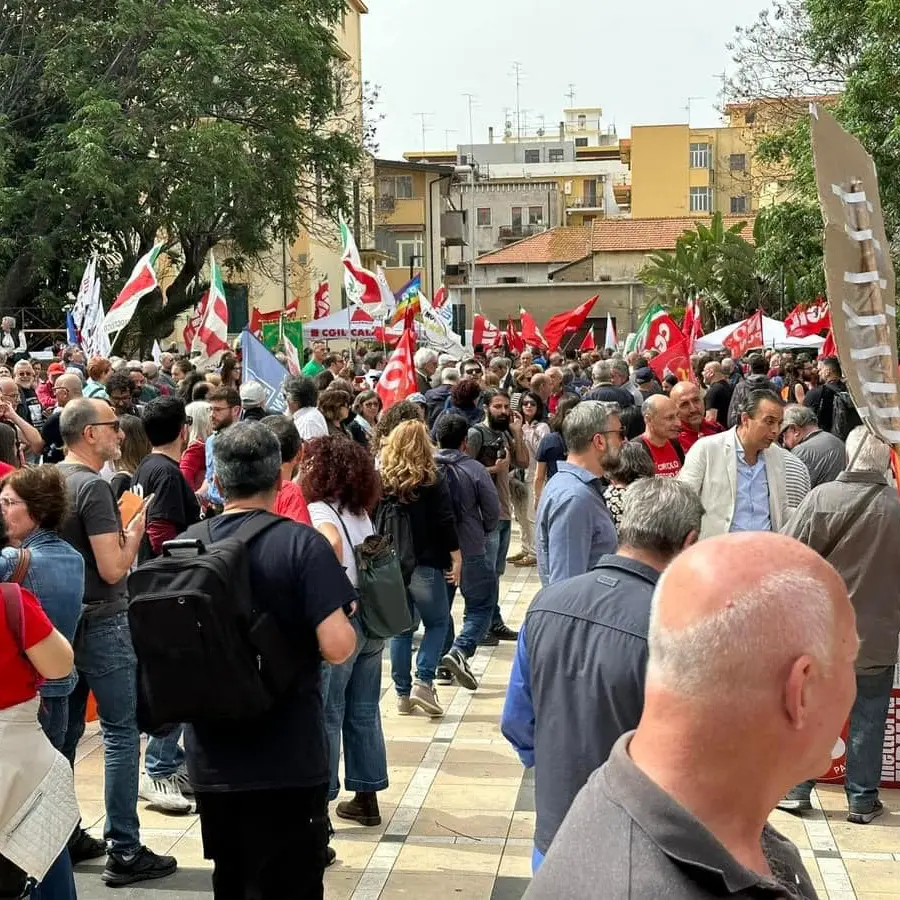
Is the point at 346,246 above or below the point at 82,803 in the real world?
above

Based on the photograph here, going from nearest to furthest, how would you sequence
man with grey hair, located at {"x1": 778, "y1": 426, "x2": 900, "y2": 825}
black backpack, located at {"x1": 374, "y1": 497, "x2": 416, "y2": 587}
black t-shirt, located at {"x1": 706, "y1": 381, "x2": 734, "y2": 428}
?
man with grey hair, located at {"x1": 778, "y1": 426, "x2": 900, "y2": 825} → black backpack, located at {"x1": 374, "y1": 497, "x2": 416, "y2": 587} → black t-shirt, located at {"x1": 706, "y1": 381, "x2": 734, "y2": 428}

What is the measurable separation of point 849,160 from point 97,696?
351 cm

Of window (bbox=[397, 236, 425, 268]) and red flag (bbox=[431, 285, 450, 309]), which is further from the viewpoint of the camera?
window (bbox=[397, 236, 425, 268])

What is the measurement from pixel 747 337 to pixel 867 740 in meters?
18.9

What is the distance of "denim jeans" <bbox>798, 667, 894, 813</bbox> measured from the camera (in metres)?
6.03

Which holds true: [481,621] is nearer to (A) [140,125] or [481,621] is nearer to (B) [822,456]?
(B) [822,456]

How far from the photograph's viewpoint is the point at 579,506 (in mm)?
5352

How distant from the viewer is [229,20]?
2878 centimetres

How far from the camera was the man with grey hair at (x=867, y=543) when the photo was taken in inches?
231

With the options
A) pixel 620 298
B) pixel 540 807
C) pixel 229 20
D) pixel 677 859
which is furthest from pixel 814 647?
pixel 620 298

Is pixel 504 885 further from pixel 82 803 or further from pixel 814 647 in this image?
pixel 814 647

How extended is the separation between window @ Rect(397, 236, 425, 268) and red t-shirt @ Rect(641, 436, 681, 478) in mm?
58974

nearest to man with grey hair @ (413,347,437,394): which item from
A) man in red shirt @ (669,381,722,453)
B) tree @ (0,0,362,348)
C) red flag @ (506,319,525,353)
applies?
man in red shirt @ (669,381,722,453)

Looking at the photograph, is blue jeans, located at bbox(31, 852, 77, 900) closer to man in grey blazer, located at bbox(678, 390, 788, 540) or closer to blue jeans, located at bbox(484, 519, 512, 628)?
man in grey blazer, located at bbox(678, 390, 788, 540)
